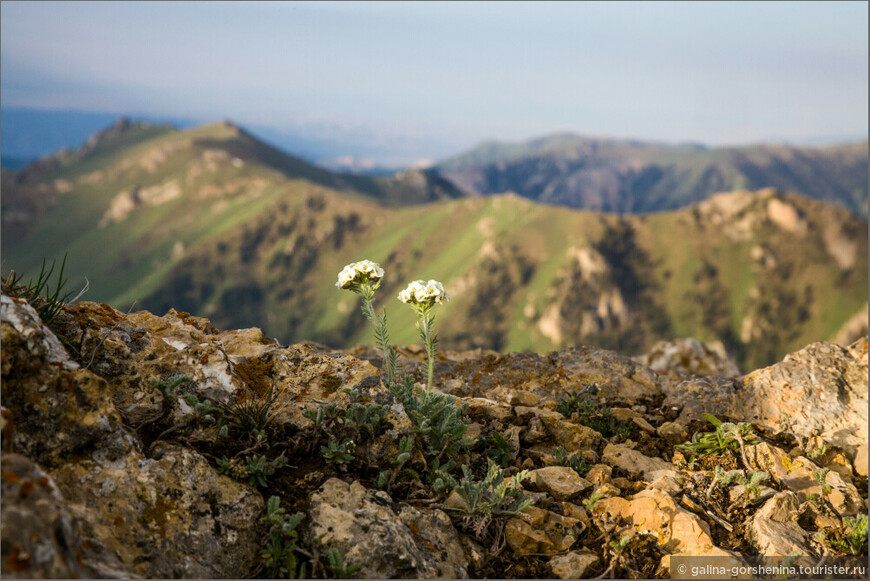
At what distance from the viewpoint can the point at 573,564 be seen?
5824 mm

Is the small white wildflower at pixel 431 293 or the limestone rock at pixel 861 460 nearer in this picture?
the small white wildflower at pixel 431 293

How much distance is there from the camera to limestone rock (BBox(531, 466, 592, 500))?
6.83 metres

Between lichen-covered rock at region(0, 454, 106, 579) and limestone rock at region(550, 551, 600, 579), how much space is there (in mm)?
4125

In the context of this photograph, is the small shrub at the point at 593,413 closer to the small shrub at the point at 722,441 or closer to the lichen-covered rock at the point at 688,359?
the small shrub at the point at 722,441

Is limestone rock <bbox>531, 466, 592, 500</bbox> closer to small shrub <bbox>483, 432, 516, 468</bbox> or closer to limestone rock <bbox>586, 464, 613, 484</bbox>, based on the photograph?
limestone rock <bbox>586, 464, 613, 484</bbox>

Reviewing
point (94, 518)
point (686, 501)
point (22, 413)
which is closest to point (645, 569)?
point (686, 501)

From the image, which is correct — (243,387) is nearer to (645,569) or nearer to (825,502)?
(645,569)

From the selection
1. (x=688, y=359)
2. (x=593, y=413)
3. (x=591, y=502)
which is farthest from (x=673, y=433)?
(x=688, y=359)

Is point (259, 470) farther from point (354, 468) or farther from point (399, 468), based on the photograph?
point (399, 468)

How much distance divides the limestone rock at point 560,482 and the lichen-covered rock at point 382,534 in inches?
55.9

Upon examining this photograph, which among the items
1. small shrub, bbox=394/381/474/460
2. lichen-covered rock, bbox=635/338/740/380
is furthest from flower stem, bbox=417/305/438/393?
lichen-covered rock, bbox=635/338/740/380

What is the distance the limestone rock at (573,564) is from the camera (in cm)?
574

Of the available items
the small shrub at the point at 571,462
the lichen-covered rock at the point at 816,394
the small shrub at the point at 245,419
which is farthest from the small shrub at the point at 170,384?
the lichen-covered rock at the point at 816,394

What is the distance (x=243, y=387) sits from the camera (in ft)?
23.1
